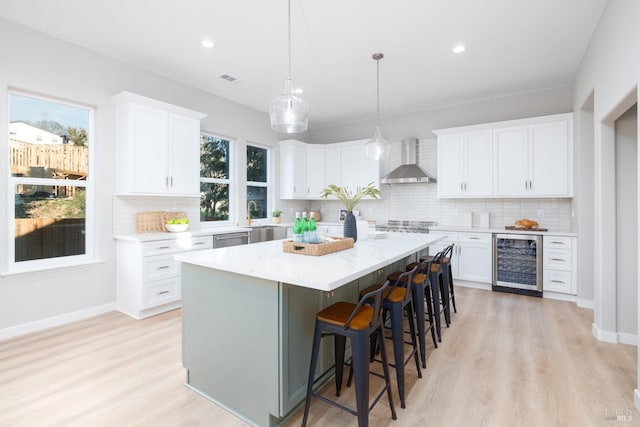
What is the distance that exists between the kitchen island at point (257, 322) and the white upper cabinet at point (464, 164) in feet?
10.9

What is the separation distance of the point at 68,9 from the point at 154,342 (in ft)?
10.1

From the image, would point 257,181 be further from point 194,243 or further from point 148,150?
point 148,150

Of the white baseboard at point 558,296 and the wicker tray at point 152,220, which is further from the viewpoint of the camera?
the white baseboard at point 558,296

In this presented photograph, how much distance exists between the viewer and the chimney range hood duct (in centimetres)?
542

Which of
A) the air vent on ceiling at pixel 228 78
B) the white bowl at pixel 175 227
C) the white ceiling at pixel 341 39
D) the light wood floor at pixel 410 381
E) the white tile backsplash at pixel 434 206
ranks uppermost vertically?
the air vent on ceiling at pixel 228 78

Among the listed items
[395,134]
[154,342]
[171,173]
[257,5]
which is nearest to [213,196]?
[171,173]

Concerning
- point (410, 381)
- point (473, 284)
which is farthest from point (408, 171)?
point (410, 381)

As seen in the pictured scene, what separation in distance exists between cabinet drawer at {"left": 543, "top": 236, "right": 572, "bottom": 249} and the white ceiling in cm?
214

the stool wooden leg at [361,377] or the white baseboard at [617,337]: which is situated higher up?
the stool wooden leg at [361,377]

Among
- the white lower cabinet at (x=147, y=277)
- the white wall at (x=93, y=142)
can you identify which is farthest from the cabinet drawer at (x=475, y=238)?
the white wall at (x=93, y=142)

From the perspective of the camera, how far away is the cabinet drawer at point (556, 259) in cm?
419

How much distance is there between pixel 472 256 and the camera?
4.79 m

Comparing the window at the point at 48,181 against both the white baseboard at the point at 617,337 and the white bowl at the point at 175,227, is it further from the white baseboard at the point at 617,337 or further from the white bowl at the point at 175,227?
the white baseboard at the point at 617,337

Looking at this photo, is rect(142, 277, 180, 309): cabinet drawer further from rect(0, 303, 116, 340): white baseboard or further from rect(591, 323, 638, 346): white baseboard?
rect(591, 323, 638, 346): white baseboard
